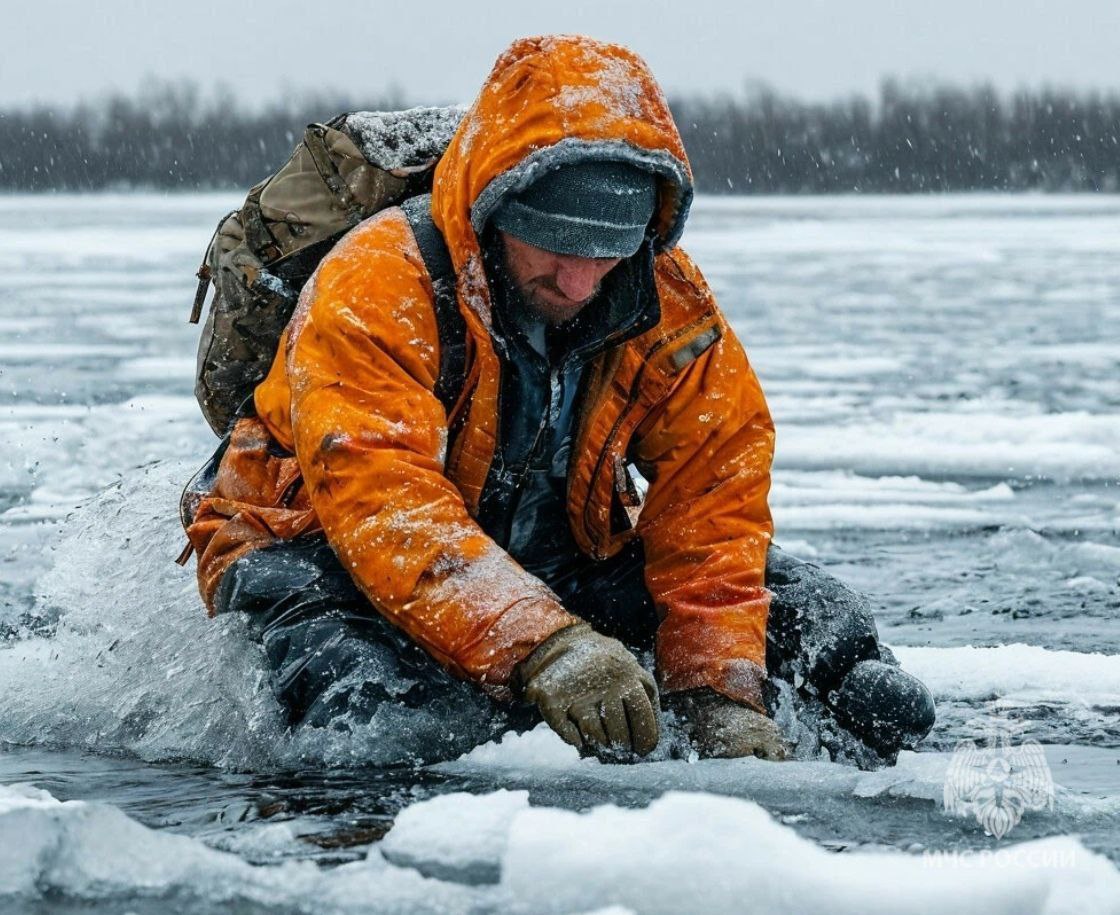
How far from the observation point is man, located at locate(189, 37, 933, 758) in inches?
121

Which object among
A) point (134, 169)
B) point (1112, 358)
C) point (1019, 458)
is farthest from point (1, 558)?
point (134, 169)

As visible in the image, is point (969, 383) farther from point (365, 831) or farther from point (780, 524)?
point (365, 831)

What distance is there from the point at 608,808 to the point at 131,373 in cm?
828

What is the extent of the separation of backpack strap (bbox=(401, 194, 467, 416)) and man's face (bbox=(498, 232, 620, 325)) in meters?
0.13

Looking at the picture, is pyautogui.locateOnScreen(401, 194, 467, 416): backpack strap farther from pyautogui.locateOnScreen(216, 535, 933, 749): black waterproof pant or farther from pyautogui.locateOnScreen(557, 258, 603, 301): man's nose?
pyautogui.locateOnScreen(216, 535, 933, 749): black waterproof pant

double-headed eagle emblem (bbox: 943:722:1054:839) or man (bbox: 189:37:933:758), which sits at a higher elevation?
man (bbox: 189:37:933:758)

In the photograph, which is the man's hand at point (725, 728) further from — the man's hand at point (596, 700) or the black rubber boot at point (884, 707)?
the man's hand at point (596, 700)

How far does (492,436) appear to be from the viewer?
3.33 meters

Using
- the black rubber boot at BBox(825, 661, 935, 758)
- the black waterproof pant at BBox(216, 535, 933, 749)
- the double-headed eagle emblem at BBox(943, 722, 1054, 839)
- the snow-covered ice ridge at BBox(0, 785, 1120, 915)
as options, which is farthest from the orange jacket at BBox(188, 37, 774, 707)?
the snow-covered ice ridge at BBox(0, 785, 1120, 915)

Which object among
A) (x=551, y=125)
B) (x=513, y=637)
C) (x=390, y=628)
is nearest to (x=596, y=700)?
(x=513, y=637)

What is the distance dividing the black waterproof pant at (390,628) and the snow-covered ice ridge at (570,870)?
28.9 inches

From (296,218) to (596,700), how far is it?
4.42 ft

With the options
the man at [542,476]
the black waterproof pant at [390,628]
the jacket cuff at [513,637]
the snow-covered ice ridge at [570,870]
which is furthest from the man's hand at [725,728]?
the snow-covered ice ridge at [570,870]

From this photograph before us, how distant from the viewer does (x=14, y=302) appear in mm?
14945
